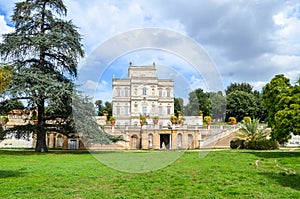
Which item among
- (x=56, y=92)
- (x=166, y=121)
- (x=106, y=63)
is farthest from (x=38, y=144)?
(x=106, y=63)

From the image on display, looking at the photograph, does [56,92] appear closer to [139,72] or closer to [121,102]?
[121,102]

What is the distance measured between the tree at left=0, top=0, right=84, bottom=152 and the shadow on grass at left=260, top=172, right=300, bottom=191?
14.2 meters

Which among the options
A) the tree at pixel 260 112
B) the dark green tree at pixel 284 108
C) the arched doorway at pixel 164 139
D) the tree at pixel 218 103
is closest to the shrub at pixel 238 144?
the dark green tree at pixel 284 108

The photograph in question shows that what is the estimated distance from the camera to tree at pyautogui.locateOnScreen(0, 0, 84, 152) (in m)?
20.5

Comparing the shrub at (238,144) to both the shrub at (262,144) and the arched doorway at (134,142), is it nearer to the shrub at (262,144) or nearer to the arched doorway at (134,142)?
the shrub at (262,144)

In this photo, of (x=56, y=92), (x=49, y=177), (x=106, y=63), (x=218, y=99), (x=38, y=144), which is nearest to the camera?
(x=106, y=63)

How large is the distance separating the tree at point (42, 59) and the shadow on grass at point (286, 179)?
46.7 feet

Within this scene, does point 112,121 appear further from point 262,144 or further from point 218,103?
point 218,103

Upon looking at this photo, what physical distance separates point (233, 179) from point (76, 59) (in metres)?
16.9

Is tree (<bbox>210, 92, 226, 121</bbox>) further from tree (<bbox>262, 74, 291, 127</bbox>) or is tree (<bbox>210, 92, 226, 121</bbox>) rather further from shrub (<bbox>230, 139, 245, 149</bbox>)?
shrub (<bbox>230, 139, 245, 149</bbox>)

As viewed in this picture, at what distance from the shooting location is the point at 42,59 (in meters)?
23.2

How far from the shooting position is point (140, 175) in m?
9.98

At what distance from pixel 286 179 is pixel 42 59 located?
19.0 metres

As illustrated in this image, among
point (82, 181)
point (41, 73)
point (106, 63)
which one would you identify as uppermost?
point (41, 73)
